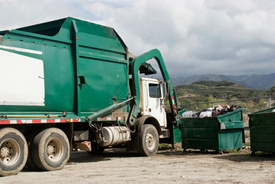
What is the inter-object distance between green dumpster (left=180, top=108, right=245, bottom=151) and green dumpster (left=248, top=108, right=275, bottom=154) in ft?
3.96

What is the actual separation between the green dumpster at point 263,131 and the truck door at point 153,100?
3473mm

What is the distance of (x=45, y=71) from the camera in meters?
9.44

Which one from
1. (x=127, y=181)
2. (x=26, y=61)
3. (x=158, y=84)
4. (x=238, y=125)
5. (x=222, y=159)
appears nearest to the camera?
(x=127, y=181)

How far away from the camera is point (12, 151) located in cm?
855

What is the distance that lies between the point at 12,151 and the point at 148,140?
200 inches

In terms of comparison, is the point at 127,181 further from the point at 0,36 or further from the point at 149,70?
the point at 149,70

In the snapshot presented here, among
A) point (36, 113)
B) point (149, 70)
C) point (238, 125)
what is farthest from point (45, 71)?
point (238, 125)

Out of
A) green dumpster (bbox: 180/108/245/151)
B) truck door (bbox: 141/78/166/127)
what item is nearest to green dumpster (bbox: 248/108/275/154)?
green dumpster (bbox: 180/108/245/151)

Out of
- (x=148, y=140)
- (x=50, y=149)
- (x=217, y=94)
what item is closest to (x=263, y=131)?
(x=148, y=140)

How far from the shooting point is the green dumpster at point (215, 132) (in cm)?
1198

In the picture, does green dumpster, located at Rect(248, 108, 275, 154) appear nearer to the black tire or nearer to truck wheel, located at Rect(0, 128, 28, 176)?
the black tire

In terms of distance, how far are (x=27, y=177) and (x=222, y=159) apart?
17.0 feet

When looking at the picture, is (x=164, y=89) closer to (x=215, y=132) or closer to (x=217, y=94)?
(x=215, y=132)

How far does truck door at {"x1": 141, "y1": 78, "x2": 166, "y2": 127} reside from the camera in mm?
13047
